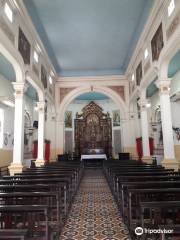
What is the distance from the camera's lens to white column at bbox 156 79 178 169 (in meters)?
7.90

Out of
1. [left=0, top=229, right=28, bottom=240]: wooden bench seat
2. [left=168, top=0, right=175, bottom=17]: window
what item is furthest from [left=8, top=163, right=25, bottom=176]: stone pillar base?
[left=168, top=0, right=175, bottom=17]: window

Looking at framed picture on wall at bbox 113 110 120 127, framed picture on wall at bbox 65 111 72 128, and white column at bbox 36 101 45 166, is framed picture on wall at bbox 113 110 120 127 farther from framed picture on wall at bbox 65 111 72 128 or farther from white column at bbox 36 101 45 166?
white column at bbox 36 101 45 166

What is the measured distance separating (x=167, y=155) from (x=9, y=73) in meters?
9.29

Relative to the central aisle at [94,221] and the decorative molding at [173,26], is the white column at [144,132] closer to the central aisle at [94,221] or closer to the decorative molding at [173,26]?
the decorative molding at [173,26]

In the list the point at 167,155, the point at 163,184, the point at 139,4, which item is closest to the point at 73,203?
the point at 163,184

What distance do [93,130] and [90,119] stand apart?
1071 mm

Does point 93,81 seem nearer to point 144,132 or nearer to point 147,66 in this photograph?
point 144,132

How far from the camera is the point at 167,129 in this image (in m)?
8.07

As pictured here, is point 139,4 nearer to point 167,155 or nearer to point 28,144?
point 167,155

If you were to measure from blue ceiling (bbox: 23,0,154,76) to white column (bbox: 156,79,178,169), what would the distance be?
10.7 feet

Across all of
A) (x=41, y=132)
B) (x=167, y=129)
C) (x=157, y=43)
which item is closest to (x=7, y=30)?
(x=157, y=43)

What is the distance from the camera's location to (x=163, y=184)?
393 centimetres

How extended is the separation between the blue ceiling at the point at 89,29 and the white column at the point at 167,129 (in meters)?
3.26

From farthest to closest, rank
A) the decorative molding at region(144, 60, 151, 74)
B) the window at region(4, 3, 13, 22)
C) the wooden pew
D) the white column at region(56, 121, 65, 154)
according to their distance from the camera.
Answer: the white column at region(56, 121, 65, 154)
the decorative molding at region(144, 60, 151, 74)
the window at region(4, 3, 13, 22)
the wooden pew
